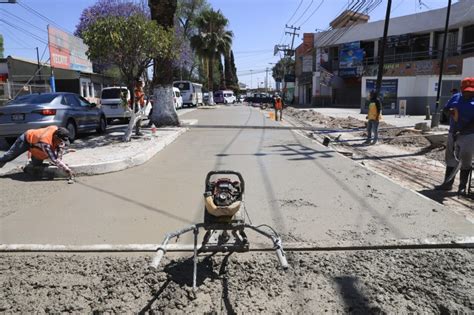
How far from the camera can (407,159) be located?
1198 centimetres

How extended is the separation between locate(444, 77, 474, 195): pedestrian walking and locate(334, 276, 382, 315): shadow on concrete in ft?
14.1

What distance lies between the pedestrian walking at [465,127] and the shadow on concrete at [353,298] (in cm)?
429

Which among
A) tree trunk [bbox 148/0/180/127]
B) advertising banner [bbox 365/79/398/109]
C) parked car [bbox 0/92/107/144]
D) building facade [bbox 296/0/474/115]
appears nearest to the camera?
parked car [bbox 0/92/107/144]

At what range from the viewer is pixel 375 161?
1168 cm

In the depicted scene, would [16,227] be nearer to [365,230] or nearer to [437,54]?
[365,230]

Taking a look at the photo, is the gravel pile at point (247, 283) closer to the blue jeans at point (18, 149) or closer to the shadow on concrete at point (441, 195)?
the shadow on concrete at point (441, 195)

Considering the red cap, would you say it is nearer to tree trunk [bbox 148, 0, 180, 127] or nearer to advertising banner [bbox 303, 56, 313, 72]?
tree trunk [bbox 148, 0, 180, 127]

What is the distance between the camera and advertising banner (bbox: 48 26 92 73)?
31.0 m

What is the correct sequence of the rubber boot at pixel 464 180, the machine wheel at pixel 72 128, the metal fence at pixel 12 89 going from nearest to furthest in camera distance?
the rubber boot at pixel 464 180
the machine wheel at pixel 72 128
the metal fence at pixel 12 89

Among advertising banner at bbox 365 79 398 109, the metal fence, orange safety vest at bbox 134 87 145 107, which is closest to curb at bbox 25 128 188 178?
orange safety vest at bbox 134 87 145 107

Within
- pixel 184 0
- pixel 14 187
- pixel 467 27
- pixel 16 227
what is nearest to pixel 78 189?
pixel 14 187

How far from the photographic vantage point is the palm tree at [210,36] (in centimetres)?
5612

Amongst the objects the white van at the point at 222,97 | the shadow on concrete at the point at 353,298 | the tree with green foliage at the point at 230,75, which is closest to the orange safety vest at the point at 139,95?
the shadow on concrete at the point at 353,298

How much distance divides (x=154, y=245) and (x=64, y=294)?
3.66ft
